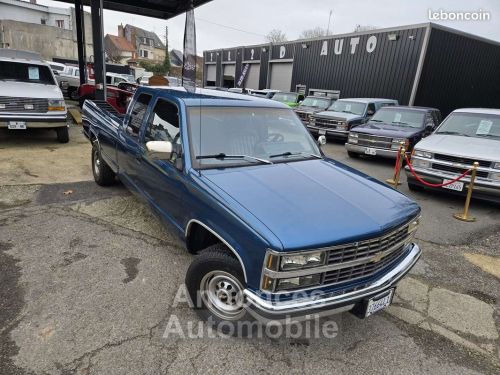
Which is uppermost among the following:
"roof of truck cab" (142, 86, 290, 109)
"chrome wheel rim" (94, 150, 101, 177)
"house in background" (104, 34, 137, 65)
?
"house in background" (104, 34, 137, 65)

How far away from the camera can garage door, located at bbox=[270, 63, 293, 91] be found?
24.8m

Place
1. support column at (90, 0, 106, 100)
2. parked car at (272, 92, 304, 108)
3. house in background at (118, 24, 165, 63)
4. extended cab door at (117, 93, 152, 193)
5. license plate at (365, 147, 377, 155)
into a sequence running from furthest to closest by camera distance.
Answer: house in background at (118, 24, 165, 63)
parked car at (272, 92, 304, 108)
support column at (90, 0, 106, 100)
license plate at (365, 147, 377, 155)
extended cab door at (117, 93, 152, 193)

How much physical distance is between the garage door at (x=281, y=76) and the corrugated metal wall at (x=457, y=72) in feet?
32.2

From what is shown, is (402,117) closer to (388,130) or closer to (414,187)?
(388,130)

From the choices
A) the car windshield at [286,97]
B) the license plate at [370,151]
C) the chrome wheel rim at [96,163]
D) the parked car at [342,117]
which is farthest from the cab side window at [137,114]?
the car windshield at [286,97]

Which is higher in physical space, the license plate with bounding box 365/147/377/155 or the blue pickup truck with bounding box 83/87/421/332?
the blue pickup truck with bounding box 83/87/421/332

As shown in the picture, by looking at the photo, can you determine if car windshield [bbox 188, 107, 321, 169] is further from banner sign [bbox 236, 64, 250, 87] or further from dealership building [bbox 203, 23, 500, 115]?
banner sign [bbox 236, 64, 250, 87]

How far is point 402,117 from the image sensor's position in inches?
407

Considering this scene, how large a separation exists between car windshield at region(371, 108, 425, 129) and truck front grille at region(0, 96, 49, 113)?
30.2 ft

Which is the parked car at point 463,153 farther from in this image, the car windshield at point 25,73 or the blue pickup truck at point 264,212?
the car windshield at point 25,73

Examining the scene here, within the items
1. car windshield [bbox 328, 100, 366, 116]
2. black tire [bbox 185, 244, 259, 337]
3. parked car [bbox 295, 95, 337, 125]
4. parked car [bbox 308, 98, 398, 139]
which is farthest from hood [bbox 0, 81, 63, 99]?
car windshield [bbox 328, 100, 366, 116]

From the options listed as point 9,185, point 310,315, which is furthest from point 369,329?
point 9,185

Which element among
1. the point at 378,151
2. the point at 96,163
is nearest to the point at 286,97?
the point at 378,151

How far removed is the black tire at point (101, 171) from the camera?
5.80m
